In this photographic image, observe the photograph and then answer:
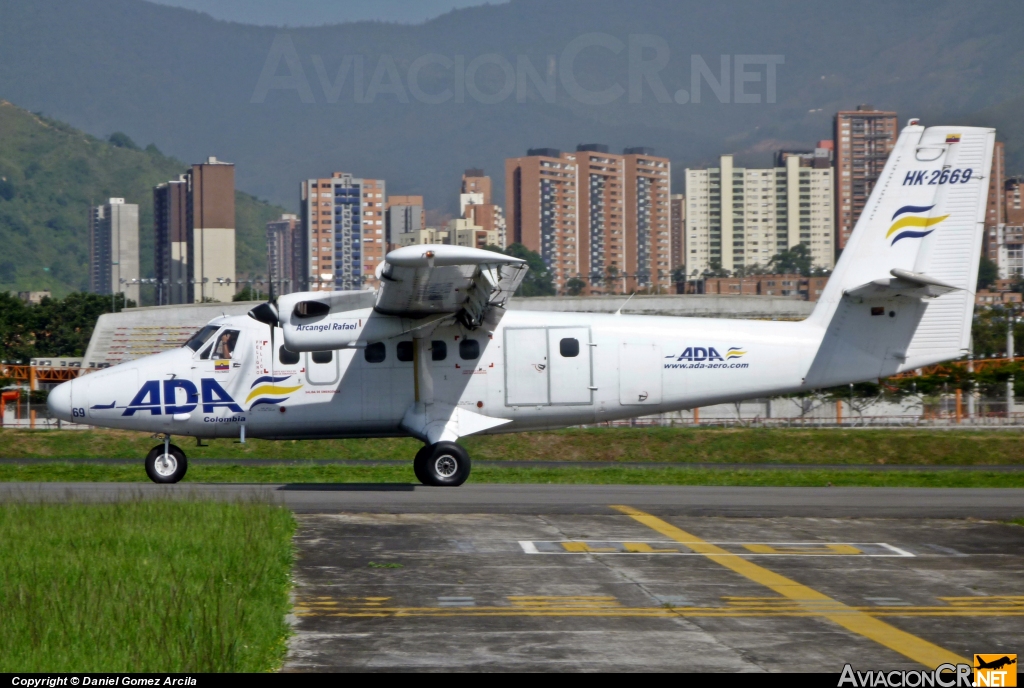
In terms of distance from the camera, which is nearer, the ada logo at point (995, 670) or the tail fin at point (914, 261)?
the ada logo at point (995, 670)

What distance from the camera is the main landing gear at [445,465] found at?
1816 centimetres

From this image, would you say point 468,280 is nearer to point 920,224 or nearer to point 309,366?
point 309,366

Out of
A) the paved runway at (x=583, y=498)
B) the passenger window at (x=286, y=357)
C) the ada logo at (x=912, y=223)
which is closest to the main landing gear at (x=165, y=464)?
the paved runway at (x=583, y=498)

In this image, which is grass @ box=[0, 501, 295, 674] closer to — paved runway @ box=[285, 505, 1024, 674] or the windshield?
paved runway @ box=[285, 505, 1024, 674]

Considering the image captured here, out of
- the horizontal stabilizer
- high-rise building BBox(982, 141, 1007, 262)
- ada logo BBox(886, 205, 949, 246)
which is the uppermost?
high-rise building BBox(982, 141, 1007, 262)

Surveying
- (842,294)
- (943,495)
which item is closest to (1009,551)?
(943,495)

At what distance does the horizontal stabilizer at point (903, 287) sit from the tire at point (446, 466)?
7301 millimetres

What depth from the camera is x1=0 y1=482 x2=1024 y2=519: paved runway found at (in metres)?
14.9

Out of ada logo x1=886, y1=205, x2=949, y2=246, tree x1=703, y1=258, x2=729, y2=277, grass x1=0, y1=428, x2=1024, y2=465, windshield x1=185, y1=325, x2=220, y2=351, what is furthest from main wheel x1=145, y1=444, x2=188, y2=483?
tree x1=703, y1=258, x2=729, y2=277

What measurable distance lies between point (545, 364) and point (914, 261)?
6.63 m

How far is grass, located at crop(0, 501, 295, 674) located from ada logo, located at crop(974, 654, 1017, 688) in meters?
4.39

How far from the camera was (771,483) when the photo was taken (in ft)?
71.8

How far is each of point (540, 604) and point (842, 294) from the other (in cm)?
1189

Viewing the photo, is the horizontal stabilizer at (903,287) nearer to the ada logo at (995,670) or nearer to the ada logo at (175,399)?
the ada logo at (175,399)
